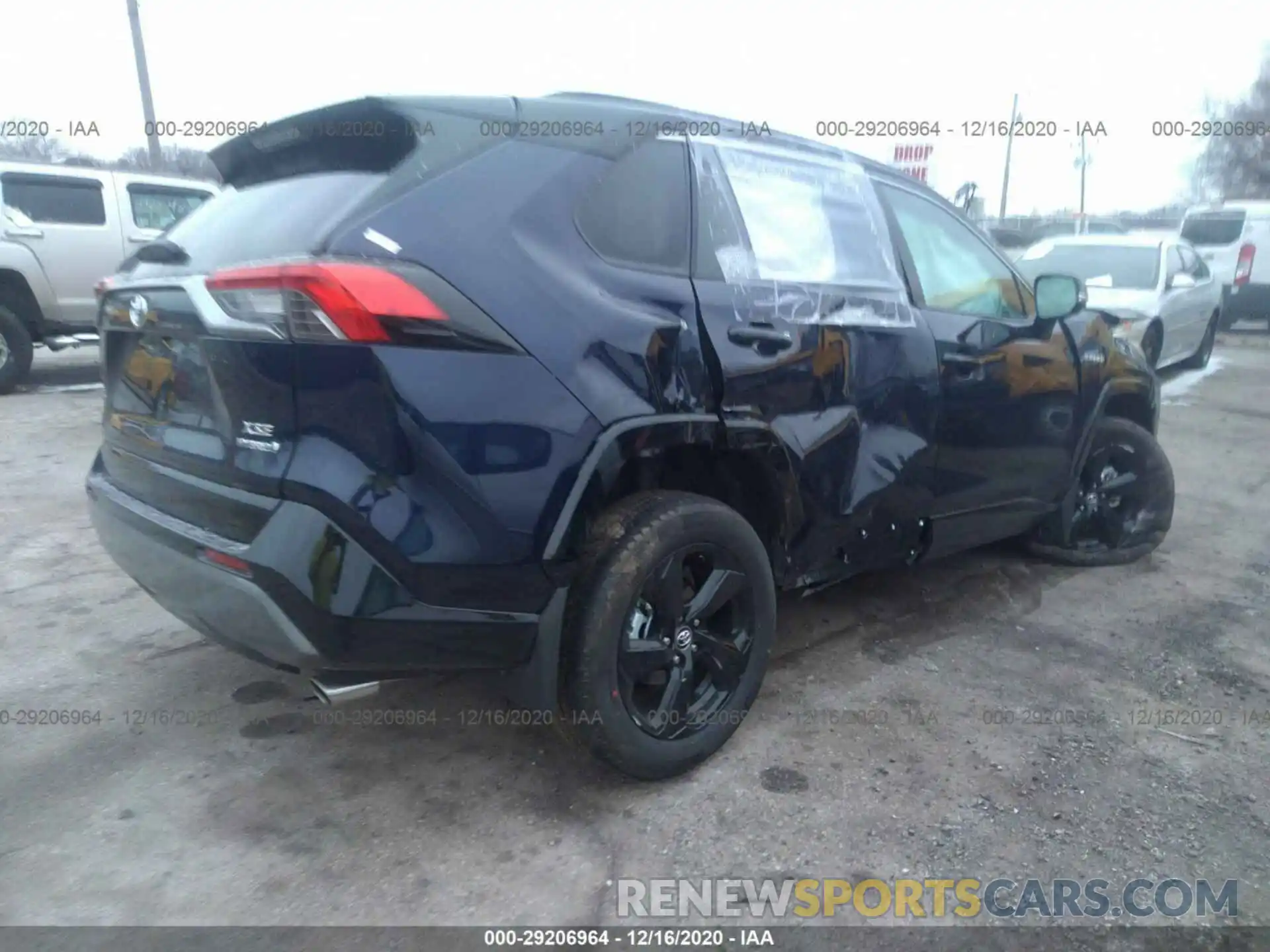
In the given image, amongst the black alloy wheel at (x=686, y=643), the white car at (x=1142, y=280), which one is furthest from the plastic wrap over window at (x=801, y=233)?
the white car at (x=1142, y=280)

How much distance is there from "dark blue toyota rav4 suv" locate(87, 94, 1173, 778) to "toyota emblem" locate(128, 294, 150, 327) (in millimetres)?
14

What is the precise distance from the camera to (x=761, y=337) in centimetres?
279

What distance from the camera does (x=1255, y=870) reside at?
2.46 meters

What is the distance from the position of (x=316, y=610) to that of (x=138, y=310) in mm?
1019

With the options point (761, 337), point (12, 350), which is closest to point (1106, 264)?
point (761, 337)

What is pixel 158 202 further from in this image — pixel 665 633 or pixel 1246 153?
pixel 1246 153

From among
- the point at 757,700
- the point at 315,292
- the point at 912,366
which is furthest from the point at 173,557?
the point at 912,366

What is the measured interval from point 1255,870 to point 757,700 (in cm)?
144

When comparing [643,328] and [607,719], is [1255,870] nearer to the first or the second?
[607,719]

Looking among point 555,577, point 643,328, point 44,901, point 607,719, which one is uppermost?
point 643,328

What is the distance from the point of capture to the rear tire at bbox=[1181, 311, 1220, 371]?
1144 centimetres

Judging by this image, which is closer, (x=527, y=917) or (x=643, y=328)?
(x=527, y=917)

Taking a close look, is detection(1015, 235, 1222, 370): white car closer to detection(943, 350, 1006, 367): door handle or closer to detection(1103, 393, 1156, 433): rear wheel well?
detection(1103, 393, 1156, 433): rear wheel well

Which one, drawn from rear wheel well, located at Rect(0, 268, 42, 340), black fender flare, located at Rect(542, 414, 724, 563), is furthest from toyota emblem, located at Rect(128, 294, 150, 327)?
rear wheel well, located at Rect(0, 268, 42, 340)
